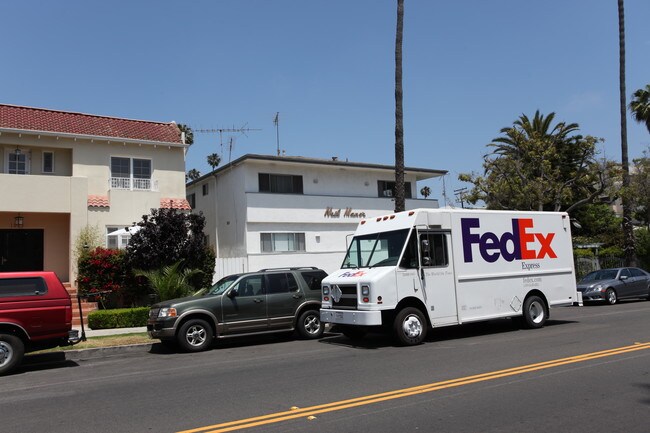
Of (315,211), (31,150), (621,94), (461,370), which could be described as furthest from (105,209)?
(621,94)

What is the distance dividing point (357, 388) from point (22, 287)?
6.86 metres

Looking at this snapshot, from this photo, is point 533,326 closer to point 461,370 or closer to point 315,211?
point 461,370

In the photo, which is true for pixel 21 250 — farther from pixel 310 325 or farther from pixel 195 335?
pixel 310 325

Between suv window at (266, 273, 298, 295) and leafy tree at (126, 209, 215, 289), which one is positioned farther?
leafy tree at (126, 209, 215, 289)

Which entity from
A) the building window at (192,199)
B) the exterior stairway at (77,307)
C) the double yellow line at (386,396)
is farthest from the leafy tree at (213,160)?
the double yellow line at (386,396)

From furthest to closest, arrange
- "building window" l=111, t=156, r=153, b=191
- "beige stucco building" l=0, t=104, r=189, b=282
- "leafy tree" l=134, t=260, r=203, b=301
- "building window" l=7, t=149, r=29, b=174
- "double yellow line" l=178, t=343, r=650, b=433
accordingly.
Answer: "building window" l=111, t=156, r=153, b=191, "building window" l=7, t=149, r=29, b=174, "beige stucco building" l=0, t=104, r=189, b=282, "leafy tree" l=134, t=260, r=203, b=301, "double yellow line" l=178, t=343, r=650, b=433

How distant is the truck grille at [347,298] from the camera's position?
11234mm

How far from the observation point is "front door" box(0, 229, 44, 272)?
2080cm

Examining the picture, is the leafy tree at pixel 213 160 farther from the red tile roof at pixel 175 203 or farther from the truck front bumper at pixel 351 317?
the truck front bumper at pixel 351 317

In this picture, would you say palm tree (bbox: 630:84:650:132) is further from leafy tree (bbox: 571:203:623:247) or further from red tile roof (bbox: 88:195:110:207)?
red tile roof (bbox: 88:195:110:207)

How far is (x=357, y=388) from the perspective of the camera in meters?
7.29

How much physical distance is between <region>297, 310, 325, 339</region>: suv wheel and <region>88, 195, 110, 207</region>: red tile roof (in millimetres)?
12056

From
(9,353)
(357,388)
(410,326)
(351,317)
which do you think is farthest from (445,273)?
(9,353)

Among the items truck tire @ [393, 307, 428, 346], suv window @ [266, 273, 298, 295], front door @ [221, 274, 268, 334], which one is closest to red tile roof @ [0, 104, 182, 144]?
suv window @ [266, 273, 298, 295]
